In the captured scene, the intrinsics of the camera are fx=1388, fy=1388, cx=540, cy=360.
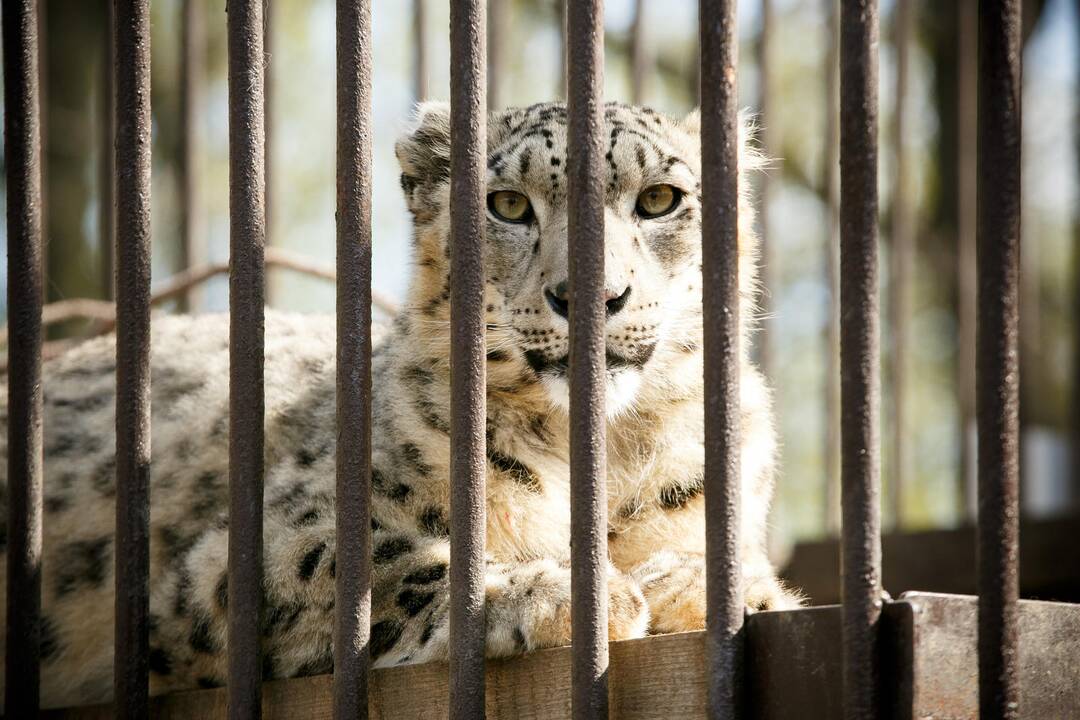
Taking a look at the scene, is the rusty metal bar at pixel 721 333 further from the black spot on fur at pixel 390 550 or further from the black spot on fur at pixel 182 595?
the black spot on fur at pixel 182 595

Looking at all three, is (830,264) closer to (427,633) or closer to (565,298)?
(565,298)

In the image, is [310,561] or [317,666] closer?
[317,666]

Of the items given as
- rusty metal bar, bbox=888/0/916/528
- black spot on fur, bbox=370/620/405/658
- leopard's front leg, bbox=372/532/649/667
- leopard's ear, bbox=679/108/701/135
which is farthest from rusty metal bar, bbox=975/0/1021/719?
rusty metal bar, bbox=888/0/916/528

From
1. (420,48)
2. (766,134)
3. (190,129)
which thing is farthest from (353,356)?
(766,134)

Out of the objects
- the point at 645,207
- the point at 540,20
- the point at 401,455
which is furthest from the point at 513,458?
the point at 540,20

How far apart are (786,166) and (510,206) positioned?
11.9 m

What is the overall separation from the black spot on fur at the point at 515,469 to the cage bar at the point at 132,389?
103 cm

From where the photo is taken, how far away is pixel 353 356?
9.38 feet

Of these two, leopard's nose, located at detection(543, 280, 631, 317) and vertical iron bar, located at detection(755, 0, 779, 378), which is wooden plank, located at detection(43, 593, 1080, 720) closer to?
leopard's nose, located at detection(543, 280, 631, 317)

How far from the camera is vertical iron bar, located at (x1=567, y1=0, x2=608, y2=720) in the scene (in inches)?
100

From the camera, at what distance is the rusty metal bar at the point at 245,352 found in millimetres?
2922

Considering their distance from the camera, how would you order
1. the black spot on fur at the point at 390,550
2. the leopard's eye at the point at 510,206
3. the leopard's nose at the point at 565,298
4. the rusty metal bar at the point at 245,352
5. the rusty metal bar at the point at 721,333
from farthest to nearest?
the leopard's eye at the point at 510,206, the leopard's nose at the point at 565,298, the black spot on fur at the point at 390,550, the rusty metal bar at the point at 245,352, the rusty metal bar at the point at 721,333

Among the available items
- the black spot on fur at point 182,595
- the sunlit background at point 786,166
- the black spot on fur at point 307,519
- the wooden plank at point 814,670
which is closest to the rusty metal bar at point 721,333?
the wooden plank at point 814,670

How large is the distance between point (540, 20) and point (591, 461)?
42.0ft
